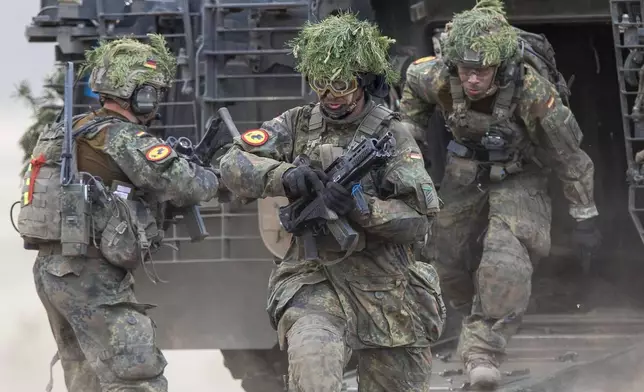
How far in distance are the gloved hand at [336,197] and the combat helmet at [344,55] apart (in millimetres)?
445

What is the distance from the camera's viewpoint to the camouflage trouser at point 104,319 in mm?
7750

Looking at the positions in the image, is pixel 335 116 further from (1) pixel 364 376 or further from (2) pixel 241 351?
(2) pixel 241 351

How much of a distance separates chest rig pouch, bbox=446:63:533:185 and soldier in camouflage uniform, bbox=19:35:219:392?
1473 mm

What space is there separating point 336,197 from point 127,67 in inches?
70.5

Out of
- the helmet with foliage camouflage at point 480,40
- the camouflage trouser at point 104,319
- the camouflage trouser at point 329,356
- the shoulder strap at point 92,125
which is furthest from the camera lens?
the helmet with foliage camouflage at point 480,40

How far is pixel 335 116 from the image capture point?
6918 millimetres

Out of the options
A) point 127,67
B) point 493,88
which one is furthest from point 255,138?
point 493,88

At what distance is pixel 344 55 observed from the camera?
687cm

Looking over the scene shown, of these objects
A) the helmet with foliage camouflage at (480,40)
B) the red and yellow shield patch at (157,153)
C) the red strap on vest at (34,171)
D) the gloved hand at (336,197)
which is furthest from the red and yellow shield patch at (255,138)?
the helmet with foliage camouflage at (480,40)

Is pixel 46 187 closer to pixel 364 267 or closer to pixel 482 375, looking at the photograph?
pixel 364 267

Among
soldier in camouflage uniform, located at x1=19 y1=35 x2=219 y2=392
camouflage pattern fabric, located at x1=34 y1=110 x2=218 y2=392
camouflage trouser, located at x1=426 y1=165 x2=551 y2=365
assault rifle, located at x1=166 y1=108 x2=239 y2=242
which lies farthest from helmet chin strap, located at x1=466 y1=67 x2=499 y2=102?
camouflage pattern fabric, located at x1=34 y1=110 x2=218 y2=392

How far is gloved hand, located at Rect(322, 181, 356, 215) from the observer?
21.6 feet

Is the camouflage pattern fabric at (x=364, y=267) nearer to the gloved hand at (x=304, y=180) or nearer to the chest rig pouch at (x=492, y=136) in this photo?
the gloved hand at (x=304, y=180)

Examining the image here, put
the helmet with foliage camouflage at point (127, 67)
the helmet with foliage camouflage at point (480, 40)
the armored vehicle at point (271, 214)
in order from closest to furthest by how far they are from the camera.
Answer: the helmet with foliage camouflage at point (127, 67)
the helmet with foliage camouflage at point (480, 40)
the armored vehicle at point (271, 214)
